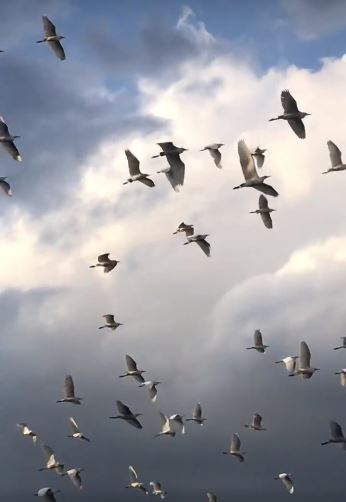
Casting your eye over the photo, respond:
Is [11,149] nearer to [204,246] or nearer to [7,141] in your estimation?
[7,141]

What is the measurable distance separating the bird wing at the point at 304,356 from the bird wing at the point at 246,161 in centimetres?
2678

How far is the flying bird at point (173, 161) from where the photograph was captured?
94.6 m

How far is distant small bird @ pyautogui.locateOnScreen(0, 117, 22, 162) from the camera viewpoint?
9438 centimetres

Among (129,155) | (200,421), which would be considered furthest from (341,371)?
(129,155)

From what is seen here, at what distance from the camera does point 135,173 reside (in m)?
101

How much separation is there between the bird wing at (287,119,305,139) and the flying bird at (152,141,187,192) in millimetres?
9128

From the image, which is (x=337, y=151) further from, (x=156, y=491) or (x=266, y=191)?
(x=156, y=491)

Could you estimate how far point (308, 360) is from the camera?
115 metres

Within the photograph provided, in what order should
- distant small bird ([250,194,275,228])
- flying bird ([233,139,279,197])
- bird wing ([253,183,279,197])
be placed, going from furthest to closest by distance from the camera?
distant small bird ([250,194,275,228]), bird wing ([253,183,279,197]), flying bird ([233,139,279,197])

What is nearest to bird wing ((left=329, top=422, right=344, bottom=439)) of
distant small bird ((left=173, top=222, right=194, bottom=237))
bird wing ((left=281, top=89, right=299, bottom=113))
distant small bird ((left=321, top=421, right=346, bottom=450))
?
distant small bird ((left=321, top=421, right=346, bottom=450))

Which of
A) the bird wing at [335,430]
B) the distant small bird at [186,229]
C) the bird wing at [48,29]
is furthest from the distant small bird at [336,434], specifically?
the bird wing at [48,29]

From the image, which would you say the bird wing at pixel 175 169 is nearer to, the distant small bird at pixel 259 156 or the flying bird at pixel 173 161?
the flying bird at pixel 173 161

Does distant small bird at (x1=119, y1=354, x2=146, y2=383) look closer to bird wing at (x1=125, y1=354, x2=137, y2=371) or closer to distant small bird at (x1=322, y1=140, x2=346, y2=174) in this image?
bird wing at (x1=125, y1=354, x2=137, y2=371)

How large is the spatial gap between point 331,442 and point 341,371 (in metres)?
9.72
